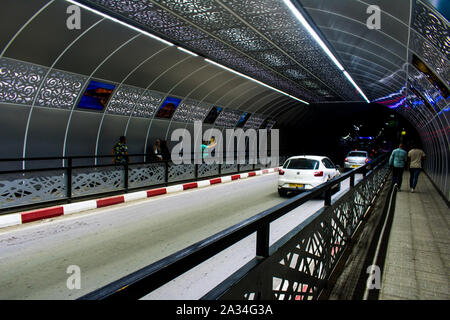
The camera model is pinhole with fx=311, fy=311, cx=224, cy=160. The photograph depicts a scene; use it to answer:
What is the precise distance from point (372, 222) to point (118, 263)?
5.84 metres

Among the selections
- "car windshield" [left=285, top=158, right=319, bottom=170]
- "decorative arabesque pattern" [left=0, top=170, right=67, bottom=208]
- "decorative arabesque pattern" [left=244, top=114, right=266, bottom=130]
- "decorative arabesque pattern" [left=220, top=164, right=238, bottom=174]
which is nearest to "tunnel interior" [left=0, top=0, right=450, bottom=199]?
"decorative arabesque pattern" [left=0, top=170, right=67, bottom=208]

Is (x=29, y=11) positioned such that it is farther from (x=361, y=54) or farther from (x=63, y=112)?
(x=361, y=54)

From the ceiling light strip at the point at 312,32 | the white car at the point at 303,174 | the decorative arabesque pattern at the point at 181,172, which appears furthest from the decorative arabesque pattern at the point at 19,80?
the white car at the point at 303,174

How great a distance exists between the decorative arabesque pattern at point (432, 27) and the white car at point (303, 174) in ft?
16.9

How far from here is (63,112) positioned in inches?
435

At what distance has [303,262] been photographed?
3119 millimetres

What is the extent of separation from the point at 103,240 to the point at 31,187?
3269 mm

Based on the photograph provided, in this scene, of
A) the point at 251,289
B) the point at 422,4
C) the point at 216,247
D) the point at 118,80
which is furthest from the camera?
the point at 118,80

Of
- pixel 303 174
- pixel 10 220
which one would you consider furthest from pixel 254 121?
pixel 10 220

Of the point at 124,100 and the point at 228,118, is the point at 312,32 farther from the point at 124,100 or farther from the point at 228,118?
the point at 228,118

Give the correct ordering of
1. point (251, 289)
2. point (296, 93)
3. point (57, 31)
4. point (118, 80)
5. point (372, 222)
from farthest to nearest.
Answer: point (296, 93), point (118, 80), point (57, 31), point (372, 222), point (251, 289)

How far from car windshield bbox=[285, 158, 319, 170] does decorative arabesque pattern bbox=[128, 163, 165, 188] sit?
4.85 m

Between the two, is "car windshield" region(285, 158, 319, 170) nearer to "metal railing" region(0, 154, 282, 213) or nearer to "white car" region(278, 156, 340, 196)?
"white car" region(278, 156, 340, 196)
